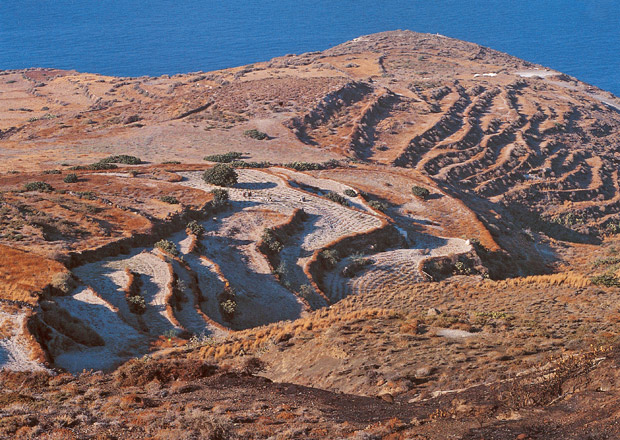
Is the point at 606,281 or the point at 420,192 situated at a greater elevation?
the point at 420,192

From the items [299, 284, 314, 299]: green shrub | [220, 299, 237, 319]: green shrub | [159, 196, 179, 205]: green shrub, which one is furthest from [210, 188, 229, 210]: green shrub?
[220, 299, 237, 319]: green shrub

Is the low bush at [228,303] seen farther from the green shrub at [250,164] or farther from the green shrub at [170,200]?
the green shrub at [250,164]

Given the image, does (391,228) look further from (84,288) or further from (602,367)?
(602,367)

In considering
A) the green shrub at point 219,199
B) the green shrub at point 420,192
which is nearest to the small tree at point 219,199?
the green shrub at point 219,199

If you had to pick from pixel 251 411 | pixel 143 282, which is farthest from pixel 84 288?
pixel 251 411

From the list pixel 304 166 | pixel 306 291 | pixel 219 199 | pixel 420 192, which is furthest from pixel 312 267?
pixel 304 166

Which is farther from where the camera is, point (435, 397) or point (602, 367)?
point (435, 397)

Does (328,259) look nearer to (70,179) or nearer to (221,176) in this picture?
(221,176)
